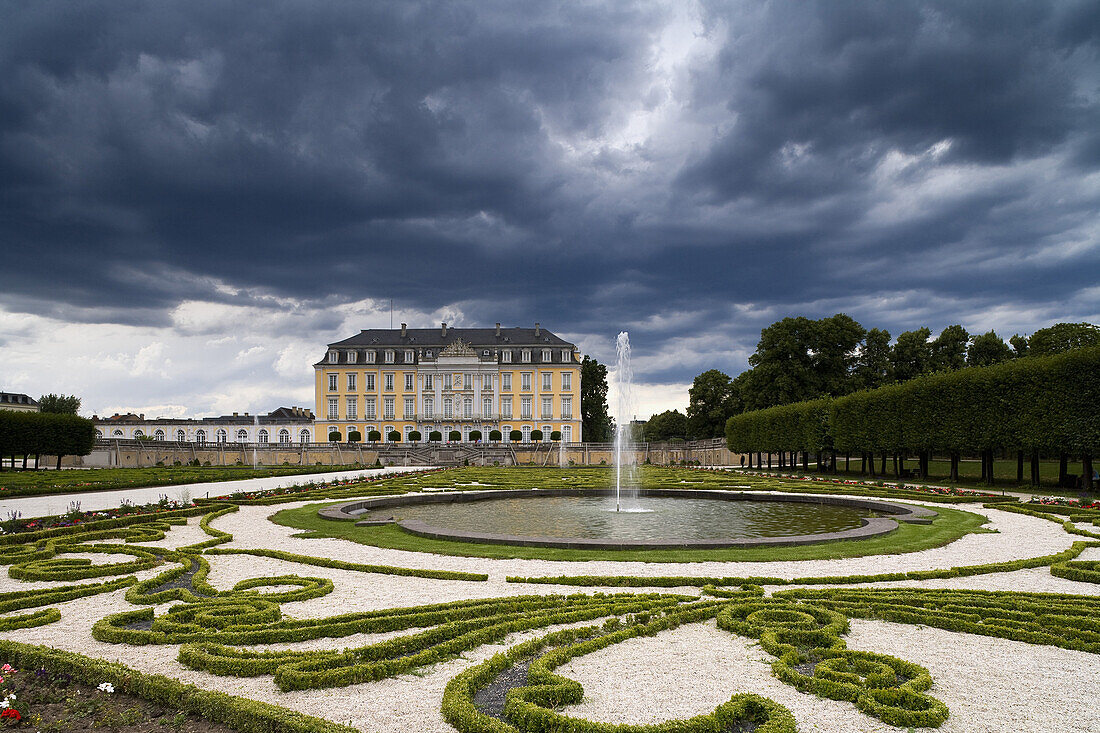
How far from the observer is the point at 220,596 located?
6.41 m

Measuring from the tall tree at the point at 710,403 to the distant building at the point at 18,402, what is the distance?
83799 mm

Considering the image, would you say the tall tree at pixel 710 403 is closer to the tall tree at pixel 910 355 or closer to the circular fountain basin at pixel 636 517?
the tall tree at pixel 910 355

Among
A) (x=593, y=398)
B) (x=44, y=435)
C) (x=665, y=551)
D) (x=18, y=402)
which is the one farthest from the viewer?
(x=18, y=402)

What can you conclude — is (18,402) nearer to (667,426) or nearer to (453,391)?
(453,391)

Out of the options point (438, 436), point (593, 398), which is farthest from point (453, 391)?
point (593, 398)

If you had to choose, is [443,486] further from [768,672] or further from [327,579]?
[768,672]

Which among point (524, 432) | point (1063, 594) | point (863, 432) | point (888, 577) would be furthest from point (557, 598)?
A: point (524, 432)

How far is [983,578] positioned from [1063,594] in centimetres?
105

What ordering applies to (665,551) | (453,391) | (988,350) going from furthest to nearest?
(453,391), (988,350), (665,551)

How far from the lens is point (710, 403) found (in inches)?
2689

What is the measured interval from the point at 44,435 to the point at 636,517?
112 feet

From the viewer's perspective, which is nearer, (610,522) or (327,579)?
(327,579)

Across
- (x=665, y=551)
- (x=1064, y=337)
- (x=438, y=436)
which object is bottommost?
(x=665, y=551)

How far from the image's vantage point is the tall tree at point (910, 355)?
47625mm
